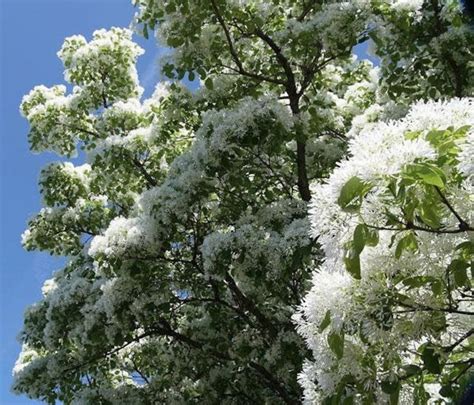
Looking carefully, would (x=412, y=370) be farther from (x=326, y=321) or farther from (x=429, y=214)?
(x=429, y=214)

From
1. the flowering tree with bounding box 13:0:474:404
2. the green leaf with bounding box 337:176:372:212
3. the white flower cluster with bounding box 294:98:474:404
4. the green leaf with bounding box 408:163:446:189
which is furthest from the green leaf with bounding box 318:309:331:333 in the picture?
the flowering tree with bounding box 13:0:474:404

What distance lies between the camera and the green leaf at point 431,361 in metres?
1.96

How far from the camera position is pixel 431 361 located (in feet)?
6.44

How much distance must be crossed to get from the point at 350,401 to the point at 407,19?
193 inches

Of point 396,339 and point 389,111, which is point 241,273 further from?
point 396,339

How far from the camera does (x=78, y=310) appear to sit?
6.81m

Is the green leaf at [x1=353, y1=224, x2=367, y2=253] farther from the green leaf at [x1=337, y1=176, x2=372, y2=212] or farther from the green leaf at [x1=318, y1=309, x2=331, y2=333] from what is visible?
the green leaf at [x1=318, y1=309, x2=331, y2=333]

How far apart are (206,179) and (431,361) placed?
3969mm

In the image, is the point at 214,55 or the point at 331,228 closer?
the point at 331,228

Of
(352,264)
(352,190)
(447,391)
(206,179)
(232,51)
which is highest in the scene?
(232,51)

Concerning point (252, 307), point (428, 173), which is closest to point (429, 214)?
point (428, 173)

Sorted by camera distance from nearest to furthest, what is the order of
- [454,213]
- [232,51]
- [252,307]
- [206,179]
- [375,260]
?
[454,213], [375,260], [206,179], [232,51], [252,307]

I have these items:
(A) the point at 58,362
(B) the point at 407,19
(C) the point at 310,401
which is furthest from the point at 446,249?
(A) the point at 58,362

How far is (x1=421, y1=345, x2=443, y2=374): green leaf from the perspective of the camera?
1.96 meters
